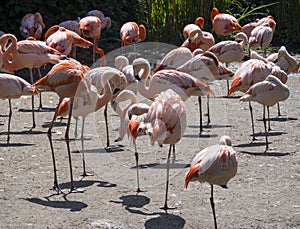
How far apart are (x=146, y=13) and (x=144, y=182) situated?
776 centimetres

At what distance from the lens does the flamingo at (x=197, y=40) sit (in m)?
10.4

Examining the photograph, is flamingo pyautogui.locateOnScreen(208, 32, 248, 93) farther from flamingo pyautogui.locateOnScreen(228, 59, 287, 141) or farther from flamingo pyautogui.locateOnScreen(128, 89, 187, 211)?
flamingo pyautogui.locateOnScreen(128, 89, 187, 211)

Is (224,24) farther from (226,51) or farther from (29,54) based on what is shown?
(29,54)

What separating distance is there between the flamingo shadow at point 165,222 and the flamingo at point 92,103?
1366mm

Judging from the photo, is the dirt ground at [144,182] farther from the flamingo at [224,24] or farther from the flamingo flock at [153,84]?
the flamingo at [224,24]

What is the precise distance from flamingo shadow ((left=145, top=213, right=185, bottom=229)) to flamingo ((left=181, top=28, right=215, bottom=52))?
17.1 ft

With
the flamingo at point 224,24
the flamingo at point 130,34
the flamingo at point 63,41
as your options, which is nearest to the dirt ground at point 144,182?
the flamingo at point 63,41

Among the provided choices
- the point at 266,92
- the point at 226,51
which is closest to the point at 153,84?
the point at 266,92

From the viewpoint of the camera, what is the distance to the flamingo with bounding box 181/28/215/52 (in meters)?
10.4

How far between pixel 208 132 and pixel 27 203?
306 centimetres

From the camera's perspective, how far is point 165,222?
537 centimetres

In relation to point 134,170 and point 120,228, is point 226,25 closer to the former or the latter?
point 134,170

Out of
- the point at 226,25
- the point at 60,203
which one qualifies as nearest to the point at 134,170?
the point at 60,203

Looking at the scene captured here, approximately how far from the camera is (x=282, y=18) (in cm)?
1445
